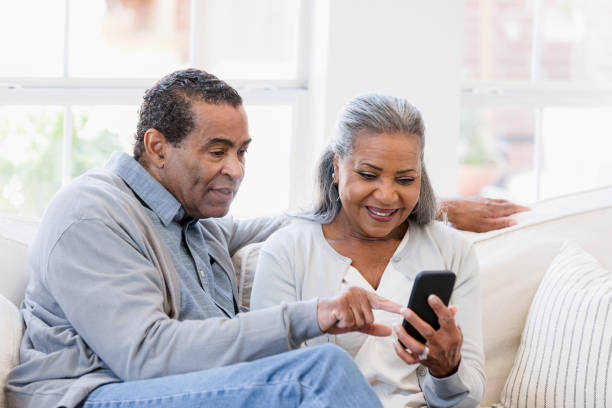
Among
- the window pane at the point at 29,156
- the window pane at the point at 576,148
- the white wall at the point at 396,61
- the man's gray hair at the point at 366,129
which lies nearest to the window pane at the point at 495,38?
the window pane at the point at 576,148

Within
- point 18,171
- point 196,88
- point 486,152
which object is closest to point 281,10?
point 18,171

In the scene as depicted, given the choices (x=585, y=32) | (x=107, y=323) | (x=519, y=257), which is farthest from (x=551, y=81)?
(x=107, y=323)

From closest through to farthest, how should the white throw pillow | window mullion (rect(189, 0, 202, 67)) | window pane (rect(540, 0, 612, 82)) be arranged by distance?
the white throw pillow < window mullion (rect(189, 0, 202, 67)) < window pane (rect(540, 0, 612, 82))

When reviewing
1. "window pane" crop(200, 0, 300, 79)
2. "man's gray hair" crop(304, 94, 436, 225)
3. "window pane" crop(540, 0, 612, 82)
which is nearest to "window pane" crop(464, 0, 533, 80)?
"window pane" crop(540, 0, 612, 82)

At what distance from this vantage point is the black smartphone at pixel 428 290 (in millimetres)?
1648

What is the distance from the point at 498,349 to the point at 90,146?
1605mm

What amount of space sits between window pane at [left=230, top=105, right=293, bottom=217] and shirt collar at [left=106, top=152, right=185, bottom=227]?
4.28ft

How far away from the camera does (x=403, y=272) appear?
6.44 feet

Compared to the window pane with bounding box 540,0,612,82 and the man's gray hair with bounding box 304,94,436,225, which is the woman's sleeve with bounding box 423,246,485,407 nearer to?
the man's gray hair with bounding box 304,94,436,225

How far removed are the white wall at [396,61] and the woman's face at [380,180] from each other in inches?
45.7

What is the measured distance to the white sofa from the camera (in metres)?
2.05

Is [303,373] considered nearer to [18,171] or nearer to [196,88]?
[196,88]

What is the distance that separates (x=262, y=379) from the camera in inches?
60.4

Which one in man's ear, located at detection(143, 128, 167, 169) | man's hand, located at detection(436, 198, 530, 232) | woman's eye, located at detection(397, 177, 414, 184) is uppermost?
man's ear, located at detection(143, 128, 167, 169)
